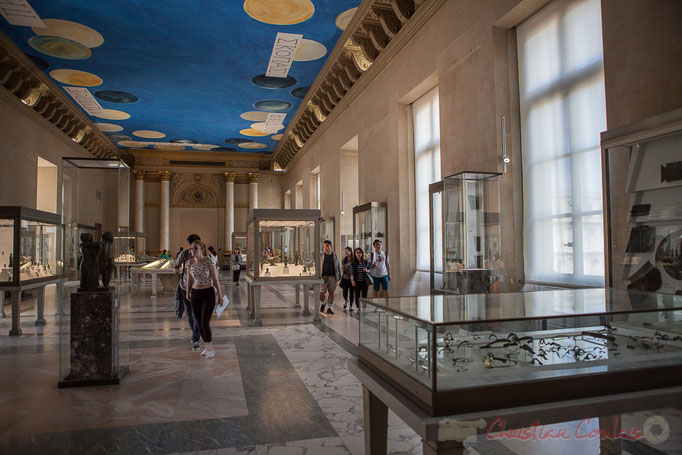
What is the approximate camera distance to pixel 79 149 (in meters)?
21.8

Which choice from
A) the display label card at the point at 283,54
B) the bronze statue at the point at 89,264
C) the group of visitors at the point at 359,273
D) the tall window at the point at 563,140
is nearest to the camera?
the bronze statue at the point at 89,264

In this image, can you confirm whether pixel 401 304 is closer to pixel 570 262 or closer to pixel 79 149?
pixel 570 262

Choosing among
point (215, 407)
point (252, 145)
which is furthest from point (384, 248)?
point (252, 145)

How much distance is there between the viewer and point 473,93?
821cm

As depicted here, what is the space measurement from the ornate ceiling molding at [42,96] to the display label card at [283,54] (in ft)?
18.1

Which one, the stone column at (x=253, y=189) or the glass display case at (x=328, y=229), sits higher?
the stone column at (x=253, y=189)

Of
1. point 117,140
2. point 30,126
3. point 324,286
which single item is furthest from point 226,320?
point 117,140

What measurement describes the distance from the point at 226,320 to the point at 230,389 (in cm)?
482

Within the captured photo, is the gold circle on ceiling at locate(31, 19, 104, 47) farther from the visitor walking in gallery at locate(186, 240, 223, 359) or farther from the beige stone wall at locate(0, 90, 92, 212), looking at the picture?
the visitor walking in gallery at locate(186, 240, 223, 359)

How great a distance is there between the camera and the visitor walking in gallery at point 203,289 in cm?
623

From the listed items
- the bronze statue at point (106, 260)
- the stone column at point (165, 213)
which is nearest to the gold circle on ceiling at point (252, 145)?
the stone column at point (165, 213)

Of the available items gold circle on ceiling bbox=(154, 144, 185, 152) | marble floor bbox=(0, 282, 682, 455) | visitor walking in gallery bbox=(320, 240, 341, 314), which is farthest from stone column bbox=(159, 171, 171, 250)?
marble floor bbox=(0, 282, 682, 455)

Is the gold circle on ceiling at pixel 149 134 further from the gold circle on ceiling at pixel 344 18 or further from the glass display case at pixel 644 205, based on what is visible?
the glass display case at pixel 644 205

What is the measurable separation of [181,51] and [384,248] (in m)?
8.43
